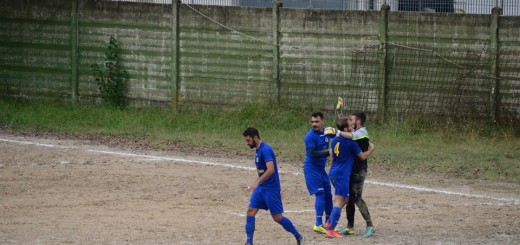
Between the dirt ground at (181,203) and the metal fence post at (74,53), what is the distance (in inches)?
193

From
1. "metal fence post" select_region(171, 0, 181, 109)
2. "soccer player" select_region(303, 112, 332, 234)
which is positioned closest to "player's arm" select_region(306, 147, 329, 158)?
"soccer player" select_region(303, 112, 332, 234)

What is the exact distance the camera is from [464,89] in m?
22.2

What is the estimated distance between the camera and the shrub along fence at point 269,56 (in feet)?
72.7

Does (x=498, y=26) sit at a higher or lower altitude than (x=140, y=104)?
higher

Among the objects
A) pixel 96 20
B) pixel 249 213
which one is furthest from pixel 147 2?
pixel 249 213

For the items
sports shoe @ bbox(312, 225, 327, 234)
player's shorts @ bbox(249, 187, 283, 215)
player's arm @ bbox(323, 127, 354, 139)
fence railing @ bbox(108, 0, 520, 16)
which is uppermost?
fence railing @ bbox(108, 0, 520, 16)

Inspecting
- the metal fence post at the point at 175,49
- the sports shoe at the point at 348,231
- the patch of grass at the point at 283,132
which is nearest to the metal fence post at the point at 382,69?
the patch of grass at the point at 283,132

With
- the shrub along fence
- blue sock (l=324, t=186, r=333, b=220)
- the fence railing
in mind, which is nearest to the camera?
blue sock (l=324, t=186, r=333, b=220)

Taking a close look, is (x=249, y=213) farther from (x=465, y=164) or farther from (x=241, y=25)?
(x=241, y=25)

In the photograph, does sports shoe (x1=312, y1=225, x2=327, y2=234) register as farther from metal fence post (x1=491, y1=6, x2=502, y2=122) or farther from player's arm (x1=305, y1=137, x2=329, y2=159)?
metal fence post (x1=491, y1=6, x2=502, y2=122)

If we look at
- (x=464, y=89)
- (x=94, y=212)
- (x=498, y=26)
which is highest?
(x=498, y=26)

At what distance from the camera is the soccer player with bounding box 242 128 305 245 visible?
12031mm

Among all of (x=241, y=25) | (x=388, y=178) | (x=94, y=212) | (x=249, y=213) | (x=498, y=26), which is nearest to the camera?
(x=249, y=213)

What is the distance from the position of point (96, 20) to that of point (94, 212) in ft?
37.9
